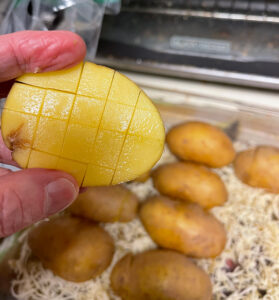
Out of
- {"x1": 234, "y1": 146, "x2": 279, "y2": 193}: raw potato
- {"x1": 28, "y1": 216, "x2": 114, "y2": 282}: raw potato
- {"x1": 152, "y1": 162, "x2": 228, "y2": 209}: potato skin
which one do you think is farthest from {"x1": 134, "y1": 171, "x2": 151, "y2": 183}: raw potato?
{"x1": 234, "y1": 146, "x2": 279, "y2": 193}: raw potato

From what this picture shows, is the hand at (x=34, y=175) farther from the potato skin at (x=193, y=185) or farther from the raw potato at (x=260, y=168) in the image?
the raw potato at (x=260, y=168)

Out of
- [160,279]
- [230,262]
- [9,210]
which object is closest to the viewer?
[9,210]

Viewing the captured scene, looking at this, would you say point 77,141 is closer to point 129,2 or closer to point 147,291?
point 147,291

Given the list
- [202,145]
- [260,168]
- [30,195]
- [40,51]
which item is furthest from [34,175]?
[260,168]

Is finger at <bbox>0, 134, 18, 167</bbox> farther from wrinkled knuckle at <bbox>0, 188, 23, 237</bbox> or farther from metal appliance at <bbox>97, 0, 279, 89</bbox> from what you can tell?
metal appliance at <bbox>97, 0, 279, 89</bbox>

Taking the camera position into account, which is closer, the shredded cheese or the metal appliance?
the shredded cheese

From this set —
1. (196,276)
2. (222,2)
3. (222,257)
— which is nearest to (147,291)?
(196,276)

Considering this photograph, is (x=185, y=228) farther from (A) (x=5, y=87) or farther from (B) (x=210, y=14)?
(B) (x=210, y=14)

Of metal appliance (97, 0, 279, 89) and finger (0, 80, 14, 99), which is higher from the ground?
metal appliance (97, 0, 279, 89)
